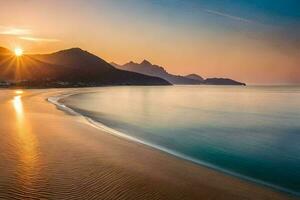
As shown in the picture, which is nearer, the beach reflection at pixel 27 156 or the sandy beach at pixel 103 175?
the sandy beach at pixel 103 175

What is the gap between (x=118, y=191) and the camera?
365 inches

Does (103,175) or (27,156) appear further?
(27,156)

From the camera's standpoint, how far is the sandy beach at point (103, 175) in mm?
9094

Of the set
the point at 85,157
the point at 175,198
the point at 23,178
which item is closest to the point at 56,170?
the point at 23,178

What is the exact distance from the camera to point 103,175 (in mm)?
10742

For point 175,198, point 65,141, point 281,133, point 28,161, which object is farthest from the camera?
point 281,133

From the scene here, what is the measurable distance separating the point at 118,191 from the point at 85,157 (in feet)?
14.3

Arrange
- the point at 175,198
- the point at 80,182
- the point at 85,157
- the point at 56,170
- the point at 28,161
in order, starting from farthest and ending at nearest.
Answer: the point at 85,157, the point at 28,161, the point at 56,170, the point at 80,182, the point at 175,198

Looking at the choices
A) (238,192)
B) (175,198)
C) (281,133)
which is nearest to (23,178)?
(175,198)

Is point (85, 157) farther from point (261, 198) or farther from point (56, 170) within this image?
point (261, 198)

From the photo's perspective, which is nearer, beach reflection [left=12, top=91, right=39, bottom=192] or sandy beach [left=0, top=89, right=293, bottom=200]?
sandy beach [left=0, top=89, right=293, bottom=200]

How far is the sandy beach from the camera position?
9.09m

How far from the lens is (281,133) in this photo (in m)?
27.4

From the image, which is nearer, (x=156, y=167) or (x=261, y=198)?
(x=261, y=198)
